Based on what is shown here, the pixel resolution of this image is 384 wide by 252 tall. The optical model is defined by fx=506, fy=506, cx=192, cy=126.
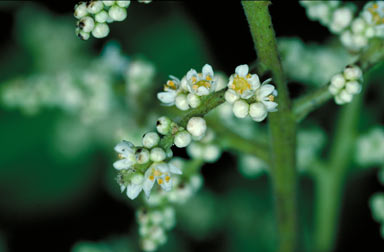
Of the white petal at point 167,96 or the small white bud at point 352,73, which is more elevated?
the small white bud at point 352,73

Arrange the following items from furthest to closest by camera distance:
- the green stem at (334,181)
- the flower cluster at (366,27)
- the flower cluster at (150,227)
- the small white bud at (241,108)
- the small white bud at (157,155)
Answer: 1. the green stem at (334,181)
2. the flower cluster at (150,227)
3. the flower cluster at (366,27)
4. the small white bud at (241,108)
5. the small white bud at (157,155)

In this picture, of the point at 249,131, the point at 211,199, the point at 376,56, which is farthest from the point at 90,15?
the point at 211,199

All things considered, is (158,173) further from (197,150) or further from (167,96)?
(197,150)

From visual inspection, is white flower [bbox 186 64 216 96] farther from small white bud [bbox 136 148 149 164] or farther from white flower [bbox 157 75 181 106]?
small white bud [bbox 136 148 149 164]

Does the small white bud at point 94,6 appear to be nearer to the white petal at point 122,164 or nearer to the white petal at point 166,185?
the white petal at point 122,164

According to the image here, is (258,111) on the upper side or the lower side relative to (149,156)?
upper

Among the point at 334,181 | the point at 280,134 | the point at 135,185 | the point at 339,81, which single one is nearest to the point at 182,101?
the point at 135,185

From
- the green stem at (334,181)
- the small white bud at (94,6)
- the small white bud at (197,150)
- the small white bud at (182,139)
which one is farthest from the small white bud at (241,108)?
the green stem at (334,181)
